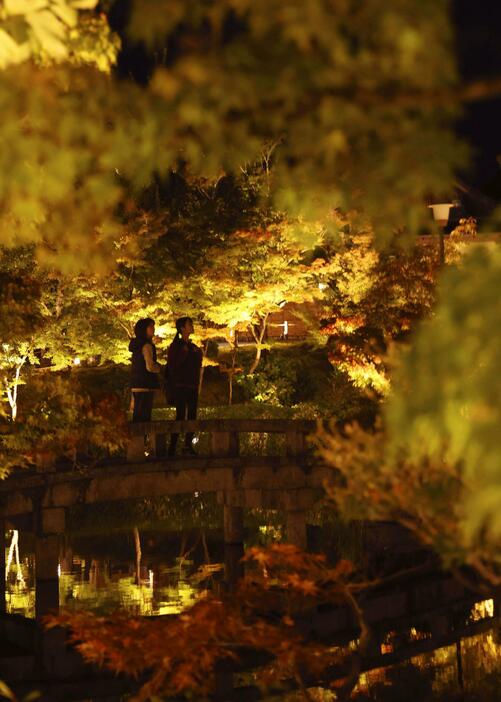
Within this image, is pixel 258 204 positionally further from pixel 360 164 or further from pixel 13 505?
pixel 360 164

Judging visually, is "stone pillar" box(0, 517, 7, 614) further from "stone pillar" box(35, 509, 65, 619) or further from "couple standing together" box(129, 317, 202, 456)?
"couple standing together" box(129, 317, 202, 456)

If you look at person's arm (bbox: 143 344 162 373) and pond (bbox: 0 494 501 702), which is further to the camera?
person's arm (bbox: 143 344 162 373)

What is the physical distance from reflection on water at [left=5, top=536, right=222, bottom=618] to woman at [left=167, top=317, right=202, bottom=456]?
2.16 meters

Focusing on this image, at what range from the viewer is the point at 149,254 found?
25.1 m

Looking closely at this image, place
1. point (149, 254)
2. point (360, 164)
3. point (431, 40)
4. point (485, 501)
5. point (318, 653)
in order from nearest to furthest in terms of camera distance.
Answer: point (485, 501) < point (431, 40) < point (360, 164) < point (318, 653) < point (149, 254)

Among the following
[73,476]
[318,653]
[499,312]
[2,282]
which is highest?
[2,282]

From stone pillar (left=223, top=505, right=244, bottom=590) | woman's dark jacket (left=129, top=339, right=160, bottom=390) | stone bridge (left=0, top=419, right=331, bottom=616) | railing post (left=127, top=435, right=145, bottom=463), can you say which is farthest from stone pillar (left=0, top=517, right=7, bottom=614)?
stone pillar (left=223, top=505, right=244, bottom=590)

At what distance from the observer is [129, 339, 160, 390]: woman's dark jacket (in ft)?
52.6

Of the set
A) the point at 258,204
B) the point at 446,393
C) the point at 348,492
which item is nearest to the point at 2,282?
the point at 348,492

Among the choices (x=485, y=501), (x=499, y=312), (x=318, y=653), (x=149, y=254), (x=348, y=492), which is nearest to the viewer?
(x=485, y=501)

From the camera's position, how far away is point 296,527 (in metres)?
18.1

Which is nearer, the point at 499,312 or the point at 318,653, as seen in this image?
the point at 499,312

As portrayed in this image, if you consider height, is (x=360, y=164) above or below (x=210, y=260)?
below

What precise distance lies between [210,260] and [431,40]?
20.6 meters
